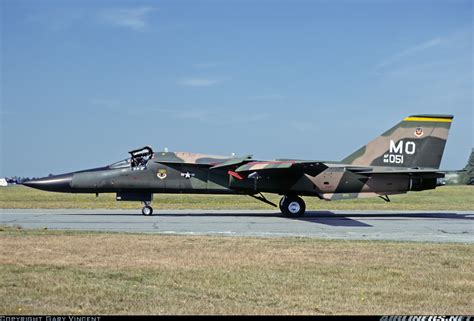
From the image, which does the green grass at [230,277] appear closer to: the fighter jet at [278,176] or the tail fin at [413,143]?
the fighter jet at [278,176]

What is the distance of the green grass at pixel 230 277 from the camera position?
21.2 feet

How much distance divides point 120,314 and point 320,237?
28.2ft

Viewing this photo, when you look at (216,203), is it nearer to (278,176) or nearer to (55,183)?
(278,176)

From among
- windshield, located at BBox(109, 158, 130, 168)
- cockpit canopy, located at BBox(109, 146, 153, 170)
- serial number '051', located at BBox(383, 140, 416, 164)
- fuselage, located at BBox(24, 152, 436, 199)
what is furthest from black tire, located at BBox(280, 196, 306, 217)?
windshield, located at BBox(109, 158, 130, 168)

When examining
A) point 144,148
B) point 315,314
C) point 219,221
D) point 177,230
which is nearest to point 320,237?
point 177,230

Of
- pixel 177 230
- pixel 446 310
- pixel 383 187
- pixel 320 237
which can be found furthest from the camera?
pixel 383 187

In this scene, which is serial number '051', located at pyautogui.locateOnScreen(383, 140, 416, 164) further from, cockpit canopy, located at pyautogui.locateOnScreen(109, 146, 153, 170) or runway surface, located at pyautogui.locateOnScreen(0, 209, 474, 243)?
cockpit canopy, located at pyautogui.locateOnScreen(109, 146, 153, 170)

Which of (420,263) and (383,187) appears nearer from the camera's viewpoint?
(420,263)

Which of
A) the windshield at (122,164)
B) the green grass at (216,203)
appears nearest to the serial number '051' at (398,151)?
the green grass at (216,203)

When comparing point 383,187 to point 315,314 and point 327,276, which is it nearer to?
point 327,276

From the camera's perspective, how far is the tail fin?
21203mm

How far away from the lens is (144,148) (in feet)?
69.2

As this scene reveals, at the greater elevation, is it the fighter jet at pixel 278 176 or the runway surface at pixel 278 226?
the fighter jet at pixel 278 176

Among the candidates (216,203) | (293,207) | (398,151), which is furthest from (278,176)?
(216,203)
